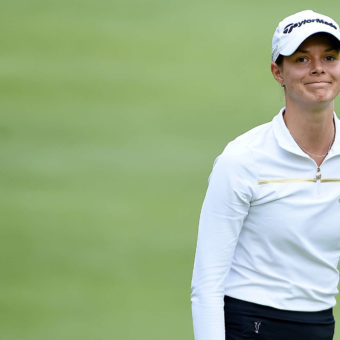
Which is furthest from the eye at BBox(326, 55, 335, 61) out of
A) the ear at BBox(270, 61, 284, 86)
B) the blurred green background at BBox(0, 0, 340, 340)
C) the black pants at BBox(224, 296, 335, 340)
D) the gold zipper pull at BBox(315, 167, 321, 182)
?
the blurred green background at BBox(0, 0, 340, 340)

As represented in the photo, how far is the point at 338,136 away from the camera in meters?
2.08

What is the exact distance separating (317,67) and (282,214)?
289 millimetres

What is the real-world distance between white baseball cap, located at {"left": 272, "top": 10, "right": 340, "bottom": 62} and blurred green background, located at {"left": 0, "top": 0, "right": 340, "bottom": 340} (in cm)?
110

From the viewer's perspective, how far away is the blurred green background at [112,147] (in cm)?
310

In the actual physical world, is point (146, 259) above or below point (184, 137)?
below

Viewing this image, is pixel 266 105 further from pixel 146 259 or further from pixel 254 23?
pixel 146 259

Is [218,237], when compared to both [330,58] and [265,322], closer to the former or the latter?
[265,322]

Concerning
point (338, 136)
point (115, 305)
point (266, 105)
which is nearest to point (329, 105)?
point (338, 136)

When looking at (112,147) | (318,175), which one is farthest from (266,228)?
(112,147)

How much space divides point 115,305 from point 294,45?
4.55ft

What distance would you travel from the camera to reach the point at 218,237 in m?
1.97

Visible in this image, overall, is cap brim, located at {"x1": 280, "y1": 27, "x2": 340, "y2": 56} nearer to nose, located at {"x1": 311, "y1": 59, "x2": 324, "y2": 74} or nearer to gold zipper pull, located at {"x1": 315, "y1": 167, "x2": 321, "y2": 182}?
nose, located at {"x1": 311, "y1": 59, "x2": 324, "y2": 74}

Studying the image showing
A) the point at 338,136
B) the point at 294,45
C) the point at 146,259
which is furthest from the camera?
the point at 146,259

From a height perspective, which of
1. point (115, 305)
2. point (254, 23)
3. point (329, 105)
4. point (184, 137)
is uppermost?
point (254, 23)
